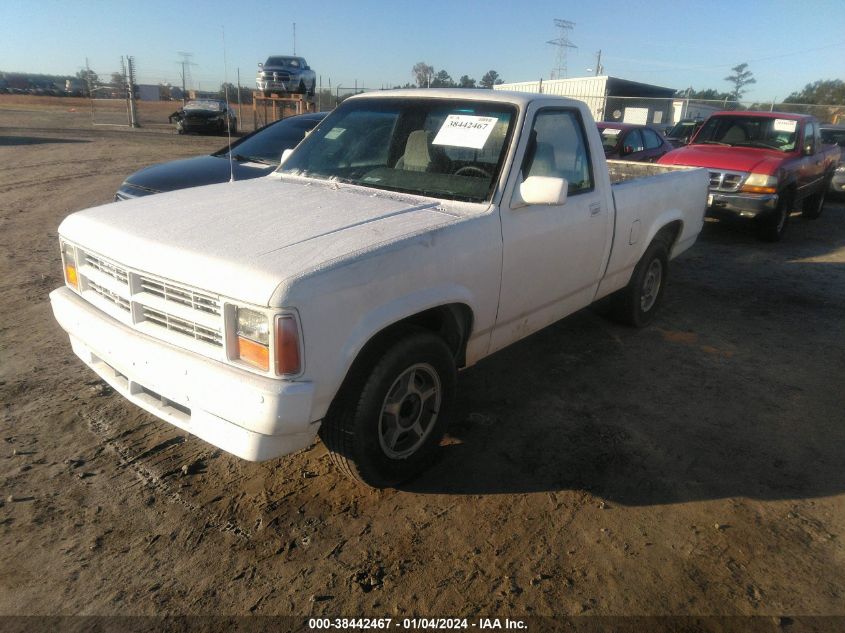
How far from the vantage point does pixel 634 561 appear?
271cm

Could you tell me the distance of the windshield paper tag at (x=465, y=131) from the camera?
352cm

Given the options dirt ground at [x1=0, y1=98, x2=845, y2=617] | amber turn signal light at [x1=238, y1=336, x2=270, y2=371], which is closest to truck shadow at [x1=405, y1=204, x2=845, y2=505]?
dirt ground at [x1=0, y1=98, x2=845, y2=617]

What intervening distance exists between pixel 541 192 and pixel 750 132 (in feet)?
27.9

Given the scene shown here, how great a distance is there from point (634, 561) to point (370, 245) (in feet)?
5.91

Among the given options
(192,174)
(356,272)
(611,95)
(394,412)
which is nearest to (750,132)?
(192,174)

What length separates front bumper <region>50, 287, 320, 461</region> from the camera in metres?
2.37

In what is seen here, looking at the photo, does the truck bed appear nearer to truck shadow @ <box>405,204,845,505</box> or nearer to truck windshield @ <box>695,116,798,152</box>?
truck shadow @ <box>405,204,845,505</box>

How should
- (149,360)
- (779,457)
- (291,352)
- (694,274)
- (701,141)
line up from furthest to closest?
(701,141) < (694,274) < (779,457) < (149,360) < (291,352)

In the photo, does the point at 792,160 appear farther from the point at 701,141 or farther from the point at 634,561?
the point at 634,561

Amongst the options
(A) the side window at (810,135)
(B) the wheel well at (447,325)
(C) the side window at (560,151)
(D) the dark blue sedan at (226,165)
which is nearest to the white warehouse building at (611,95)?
(A) the side window at (810,135)

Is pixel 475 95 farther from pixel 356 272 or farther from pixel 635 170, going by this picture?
pixel 635 170

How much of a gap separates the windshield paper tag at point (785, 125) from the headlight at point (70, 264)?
10.2 meters

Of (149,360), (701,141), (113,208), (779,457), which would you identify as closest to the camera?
(149,360)

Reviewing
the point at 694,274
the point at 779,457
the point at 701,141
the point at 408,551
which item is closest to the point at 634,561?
the point at 408,551
